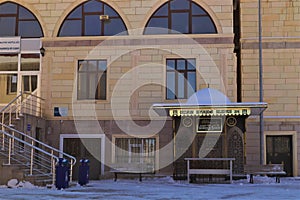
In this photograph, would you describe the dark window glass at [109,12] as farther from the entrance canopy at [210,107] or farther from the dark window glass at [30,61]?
the entrance canopy at [210,107]

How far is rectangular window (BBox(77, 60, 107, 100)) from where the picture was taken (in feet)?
70.7

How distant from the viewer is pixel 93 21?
2206 cm

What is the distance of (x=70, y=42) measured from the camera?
21.8 metres

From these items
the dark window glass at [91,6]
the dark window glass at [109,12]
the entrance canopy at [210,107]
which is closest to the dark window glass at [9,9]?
the dark window glass at [91,6]

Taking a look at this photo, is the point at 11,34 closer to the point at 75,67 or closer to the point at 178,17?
the point at 75,67

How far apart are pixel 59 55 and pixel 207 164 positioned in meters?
8.56

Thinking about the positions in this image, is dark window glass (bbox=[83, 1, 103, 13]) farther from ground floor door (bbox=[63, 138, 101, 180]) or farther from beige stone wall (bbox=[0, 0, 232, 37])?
ground floor door (bbox=[63, 138, 101, 180])

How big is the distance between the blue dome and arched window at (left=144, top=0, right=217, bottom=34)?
356 centimetres

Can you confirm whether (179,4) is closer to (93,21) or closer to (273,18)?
(93,21)

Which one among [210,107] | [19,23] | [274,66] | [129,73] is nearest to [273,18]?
[274,66]

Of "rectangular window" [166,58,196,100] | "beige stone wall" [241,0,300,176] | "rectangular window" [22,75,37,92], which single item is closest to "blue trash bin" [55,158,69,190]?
"rectangular window" [166,58,196,100]

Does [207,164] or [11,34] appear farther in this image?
[11,34]

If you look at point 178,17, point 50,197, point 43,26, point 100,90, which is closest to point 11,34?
point 43,26

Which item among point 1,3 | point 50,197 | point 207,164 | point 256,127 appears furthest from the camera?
point 1,3
